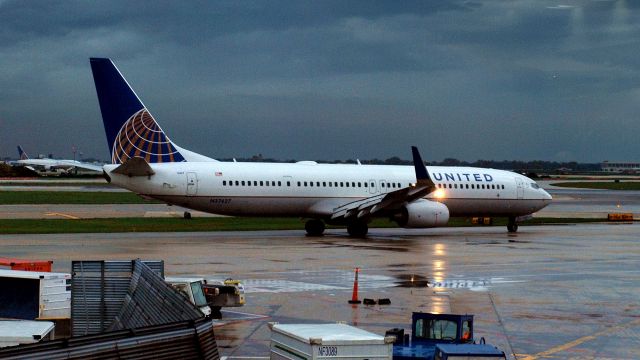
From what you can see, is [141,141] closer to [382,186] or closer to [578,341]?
[382,186]

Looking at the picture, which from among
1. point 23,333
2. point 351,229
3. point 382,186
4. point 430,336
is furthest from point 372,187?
point 23,333

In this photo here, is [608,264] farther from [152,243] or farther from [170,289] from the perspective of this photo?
[170,289]

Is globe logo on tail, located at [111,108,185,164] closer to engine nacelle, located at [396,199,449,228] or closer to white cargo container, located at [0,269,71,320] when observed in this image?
engine nacelle, located at [396,199,449,228]

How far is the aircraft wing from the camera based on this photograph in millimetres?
52750

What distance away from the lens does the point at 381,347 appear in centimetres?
1552

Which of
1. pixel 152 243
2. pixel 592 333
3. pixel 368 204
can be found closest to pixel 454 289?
pixel 592 333

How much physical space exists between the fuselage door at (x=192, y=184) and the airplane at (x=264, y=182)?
53mm

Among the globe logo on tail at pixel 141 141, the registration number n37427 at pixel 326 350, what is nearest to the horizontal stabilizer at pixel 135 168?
the globe logo on tail at pixel 141 141

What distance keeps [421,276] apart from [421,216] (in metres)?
19.1

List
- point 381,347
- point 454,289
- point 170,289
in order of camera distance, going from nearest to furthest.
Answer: point 381,347 → point 170,289 → point 454,289

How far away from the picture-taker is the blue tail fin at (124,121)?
5103cm

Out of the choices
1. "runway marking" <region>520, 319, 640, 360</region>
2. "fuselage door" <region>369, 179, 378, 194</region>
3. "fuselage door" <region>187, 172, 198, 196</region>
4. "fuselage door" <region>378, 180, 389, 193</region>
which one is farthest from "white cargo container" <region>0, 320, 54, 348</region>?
"fuselage door" <region>378, 180, 389, 193</region>

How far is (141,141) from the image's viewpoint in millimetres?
51719

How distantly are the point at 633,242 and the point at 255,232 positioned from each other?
21351mm
